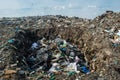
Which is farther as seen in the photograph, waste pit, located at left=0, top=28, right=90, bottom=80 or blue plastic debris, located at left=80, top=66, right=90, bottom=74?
blue plastic debris, located at left=80, top=66, right=90, bottom=74

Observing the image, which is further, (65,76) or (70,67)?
(70,67)

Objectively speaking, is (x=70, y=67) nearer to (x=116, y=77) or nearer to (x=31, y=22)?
(x=116, y=77)

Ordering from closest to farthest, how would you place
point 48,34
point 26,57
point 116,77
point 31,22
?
point 116,77 < point 26,57 < point 48,34 < point 31,22

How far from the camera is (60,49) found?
42.4 ft

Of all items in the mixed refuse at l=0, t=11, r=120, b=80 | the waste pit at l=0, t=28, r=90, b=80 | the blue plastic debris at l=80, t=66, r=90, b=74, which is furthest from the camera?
the blue plastic debris at l=80, t=66, r=90, b=74

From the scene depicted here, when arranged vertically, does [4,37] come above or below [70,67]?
above

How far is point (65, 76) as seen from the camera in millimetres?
9758

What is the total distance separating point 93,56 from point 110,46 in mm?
1018

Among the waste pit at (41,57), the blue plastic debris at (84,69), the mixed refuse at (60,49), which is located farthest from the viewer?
the blue plastic debris at (84,69)

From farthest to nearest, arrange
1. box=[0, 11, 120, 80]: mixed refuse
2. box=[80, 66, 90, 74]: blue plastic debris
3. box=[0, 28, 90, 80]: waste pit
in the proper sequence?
box=[80, 66, 90, 74]: blue plastic debris < box=[0, 28, 90, 80]: waste pit < box=[0, 11, 120, 80]: mixed refuse

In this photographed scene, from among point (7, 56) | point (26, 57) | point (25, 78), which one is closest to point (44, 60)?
point (26, 57)

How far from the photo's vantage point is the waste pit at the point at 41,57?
34.3 feet

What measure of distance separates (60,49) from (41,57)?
92cm

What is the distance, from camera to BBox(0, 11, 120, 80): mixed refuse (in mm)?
9898
